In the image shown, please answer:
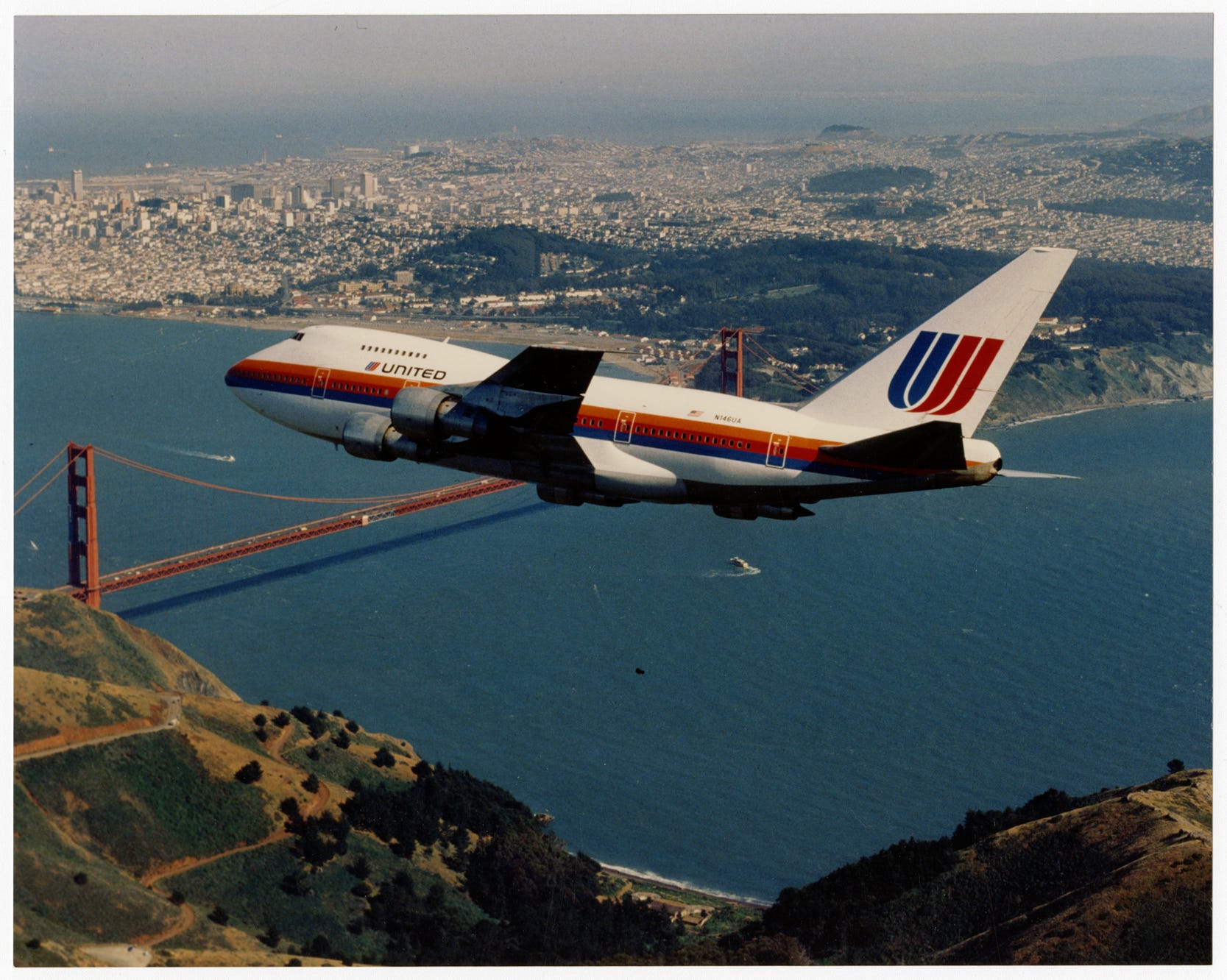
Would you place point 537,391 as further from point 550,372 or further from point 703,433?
point 703,433

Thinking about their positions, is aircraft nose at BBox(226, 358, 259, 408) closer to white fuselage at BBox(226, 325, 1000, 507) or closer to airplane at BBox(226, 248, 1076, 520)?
white fuselage at BBox(226, 325, 1000, 507)

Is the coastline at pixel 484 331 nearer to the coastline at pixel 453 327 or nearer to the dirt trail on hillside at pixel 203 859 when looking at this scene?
the coastline at pixel 453 327

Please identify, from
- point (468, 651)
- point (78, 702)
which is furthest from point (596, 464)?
point (468, 651)

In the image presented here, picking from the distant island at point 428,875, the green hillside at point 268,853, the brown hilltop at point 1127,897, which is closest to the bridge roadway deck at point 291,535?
the green hillside at point 268,853

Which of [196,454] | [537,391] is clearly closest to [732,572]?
[196,454]

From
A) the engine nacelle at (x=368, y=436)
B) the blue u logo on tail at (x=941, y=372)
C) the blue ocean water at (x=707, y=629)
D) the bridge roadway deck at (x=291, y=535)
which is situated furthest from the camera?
the bridge roadway deck at (x=291, y=535)

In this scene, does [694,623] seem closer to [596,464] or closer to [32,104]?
[596,464]

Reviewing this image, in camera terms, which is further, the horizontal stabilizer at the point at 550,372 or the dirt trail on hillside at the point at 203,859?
the dirt trail on hillside at the point at 203,859
